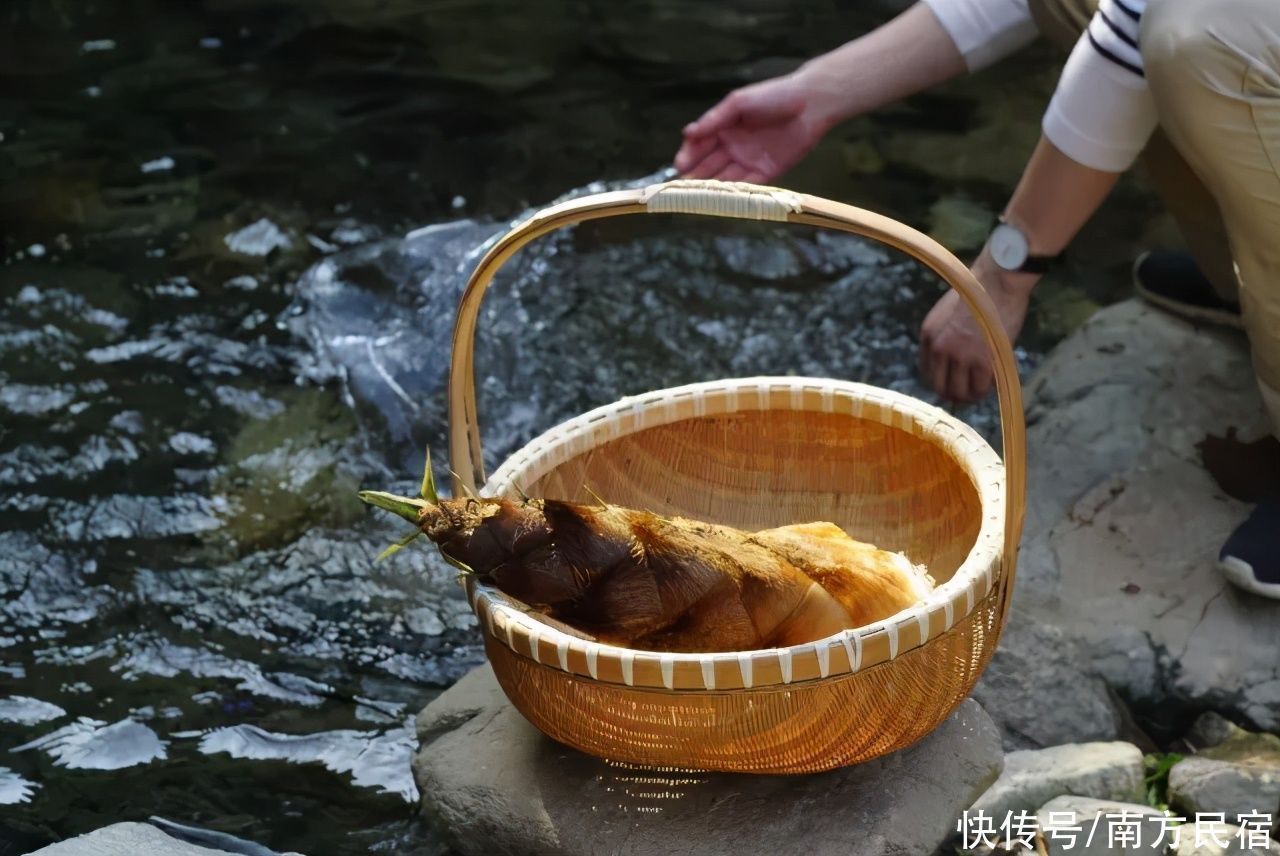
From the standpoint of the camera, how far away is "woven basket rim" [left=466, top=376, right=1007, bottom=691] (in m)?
1.70

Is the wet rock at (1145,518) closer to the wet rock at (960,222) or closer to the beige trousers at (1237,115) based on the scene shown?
the beige trousers at (1237,115)

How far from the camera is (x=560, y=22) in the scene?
561cm

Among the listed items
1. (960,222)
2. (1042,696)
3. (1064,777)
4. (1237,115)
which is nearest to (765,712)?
(1064,777)

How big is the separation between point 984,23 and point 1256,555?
1.41m

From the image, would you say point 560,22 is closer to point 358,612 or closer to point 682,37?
point 682,37

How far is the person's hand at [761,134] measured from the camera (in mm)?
3098

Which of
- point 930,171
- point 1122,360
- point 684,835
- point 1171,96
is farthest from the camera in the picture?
point 930,171

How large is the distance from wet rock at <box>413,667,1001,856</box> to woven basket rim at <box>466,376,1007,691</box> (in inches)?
10.0

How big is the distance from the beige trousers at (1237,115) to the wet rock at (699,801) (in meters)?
1.01

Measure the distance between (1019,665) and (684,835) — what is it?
0.89 m

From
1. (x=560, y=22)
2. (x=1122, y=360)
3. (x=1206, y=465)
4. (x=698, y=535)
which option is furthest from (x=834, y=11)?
(x=698, y=535)

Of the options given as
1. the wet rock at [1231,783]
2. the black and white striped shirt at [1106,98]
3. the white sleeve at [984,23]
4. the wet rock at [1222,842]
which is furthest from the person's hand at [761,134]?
the wet rock at [1222,842]

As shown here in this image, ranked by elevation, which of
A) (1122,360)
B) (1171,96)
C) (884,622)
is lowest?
(1122,360)

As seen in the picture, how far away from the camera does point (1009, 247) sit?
9.38 ft
